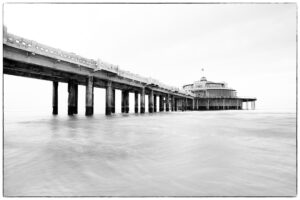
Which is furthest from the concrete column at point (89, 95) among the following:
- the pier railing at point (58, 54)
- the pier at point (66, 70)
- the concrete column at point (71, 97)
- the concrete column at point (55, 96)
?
the concrete column at point (55, 96)

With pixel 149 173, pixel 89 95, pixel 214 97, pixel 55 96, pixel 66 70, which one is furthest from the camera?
pixel 214 97

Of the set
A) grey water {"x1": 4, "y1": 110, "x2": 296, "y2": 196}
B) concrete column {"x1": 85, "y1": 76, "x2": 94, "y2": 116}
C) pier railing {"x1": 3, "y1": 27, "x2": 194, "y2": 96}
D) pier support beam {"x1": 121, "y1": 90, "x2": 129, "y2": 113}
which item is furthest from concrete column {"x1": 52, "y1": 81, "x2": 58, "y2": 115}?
grey water {"x1": 4, "y1": 110, "x2": 296, "y2": 196}

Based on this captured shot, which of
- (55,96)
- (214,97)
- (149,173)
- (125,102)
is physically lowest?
(149,173)

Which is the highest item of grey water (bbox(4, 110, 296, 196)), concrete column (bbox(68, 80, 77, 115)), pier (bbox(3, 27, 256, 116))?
pier (bbox(3, 27, 256, 116))

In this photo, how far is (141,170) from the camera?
16.7ft

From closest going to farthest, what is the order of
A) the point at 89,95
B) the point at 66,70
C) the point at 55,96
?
the point at 66,70 < the point at 89,95 < the point at 55,96

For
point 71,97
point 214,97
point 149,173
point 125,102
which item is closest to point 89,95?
point 71,97

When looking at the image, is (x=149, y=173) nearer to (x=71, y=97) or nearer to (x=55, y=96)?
(x=71, y=97)

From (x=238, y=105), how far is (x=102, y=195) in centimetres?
10940

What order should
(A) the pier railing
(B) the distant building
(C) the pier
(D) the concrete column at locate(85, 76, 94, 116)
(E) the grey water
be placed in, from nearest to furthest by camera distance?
(E) the grey water → (A) the pier railing → (C) the pier → (D) the concrete column at locate(85, 76, 94, 116) → (B) the distant building

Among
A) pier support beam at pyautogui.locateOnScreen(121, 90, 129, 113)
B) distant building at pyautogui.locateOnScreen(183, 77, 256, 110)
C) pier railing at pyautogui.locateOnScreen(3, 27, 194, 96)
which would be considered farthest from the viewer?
distant building at pyautogui.locateOnScreen(183, 77, 256, 110)

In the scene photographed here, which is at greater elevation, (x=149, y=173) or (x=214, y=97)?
(x=214, y=97)

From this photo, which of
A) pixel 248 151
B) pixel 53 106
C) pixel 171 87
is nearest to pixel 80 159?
pixel 248 151

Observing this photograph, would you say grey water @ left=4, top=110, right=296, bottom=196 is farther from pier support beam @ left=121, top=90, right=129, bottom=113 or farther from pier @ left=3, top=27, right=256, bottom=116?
pier support beam @ left=121, top=90, right=129, bottom=113
